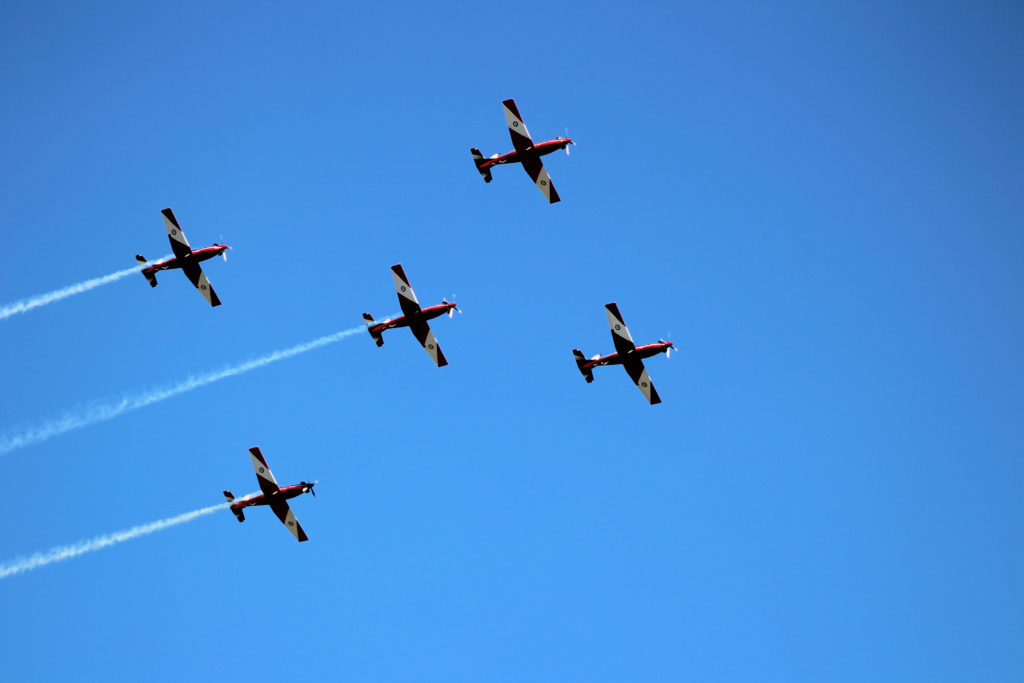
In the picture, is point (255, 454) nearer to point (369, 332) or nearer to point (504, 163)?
point (369, 332)

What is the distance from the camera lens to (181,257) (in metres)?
62.2

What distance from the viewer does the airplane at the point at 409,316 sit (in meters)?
61.3

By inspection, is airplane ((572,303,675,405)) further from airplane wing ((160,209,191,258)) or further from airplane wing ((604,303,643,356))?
airplane wing ((160,209,191,258))

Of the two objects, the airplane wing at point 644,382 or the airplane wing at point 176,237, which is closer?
the airplane wing at point 176,237

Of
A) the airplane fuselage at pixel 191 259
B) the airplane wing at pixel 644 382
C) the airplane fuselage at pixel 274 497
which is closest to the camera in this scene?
the airplane fuselage at pixel 274 497

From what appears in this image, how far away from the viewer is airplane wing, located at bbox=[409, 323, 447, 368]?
2448 inches

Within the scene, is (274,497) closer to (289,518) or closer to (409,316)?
(289,518)

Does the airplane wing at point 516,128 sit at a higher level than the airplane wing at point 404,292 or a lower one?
higher

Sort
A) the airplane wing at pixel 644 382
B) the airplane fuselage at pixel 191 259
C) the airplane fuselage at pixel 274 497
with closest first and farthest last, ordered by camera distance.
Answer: the airplane fuselage at pixel 274 497
the airplane fuselage at pixel 191 259
the airplane wing at pixel 644 382

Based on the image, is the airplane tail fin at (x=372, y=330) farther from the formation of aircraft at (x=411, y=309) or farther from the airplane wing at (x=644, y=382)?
the airplane wing at (x=644, y=382)

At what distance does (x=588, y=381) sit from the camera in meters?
65.8

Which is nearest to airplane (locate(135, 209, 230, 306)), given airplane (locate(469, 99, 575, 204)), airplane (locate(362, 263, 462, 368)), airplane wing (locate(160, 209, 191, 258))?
airplane wing (locate(160, 209, 191, 258))

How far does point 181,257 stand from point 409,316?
1765 centimetres

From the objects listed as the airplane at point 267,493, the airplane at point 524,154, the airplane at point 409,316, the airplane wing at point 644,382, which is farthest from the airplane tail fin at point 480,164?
the airplane at point 267,493
